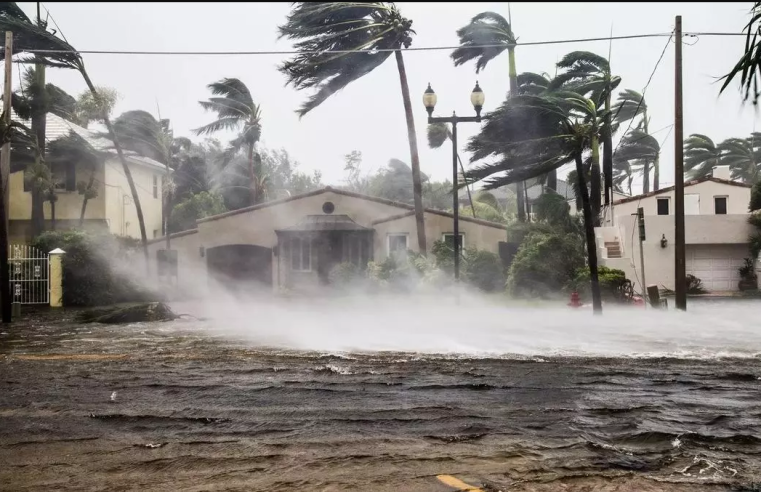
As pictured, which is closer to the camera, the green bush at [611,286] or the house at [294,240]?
the green bush at [611,286]

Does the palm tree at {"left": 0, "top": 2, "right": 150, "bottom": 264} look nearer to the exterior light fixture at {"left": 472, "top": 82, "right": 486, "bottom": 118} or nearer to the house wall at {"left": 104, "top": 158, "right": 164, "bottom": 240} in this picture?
the house wall at {"left": 104, "top": 158, "right": 164, "bottom": 240}

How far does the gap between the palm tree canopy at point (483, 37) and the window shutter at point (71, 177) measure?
18.4m

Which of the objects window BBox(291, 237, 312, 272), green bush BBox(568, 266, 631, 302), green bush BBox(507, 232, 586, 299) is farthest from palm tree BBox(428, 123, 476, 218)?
green bush BBox(568, 266, 631, 302)

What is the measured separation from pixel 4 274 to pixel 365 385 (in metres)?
13.1

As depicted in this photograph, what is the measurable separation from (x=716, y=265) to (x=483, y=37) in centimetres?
1401

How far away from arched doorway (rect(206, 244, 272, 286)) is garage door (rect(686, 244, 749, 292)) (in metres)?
17.7

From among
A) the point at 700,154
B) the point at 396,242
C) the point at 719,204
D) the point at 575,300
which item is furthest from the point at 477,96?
the point at 700,154

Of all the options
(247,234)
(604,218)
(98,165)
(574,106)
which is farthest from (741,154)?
(98,165)

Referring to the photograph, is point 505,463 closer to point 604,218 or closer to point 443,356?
point 443,356

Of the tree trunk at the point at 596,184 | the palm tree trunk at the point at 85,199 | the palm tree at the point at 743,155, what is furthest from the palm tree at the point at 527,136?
the palm tree at the point at 743,155

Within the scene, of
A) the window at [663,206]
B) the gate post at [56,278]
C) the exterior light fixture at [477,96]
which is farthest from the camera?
the window at [663,206]

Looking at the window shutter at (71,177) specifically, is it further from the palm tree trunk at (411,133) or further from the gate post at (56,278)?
the palm tree trunk at (411,133)

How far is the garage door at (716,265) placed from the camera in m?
27.7

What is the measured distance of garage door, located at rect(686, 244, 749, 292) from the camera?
2766 cm
